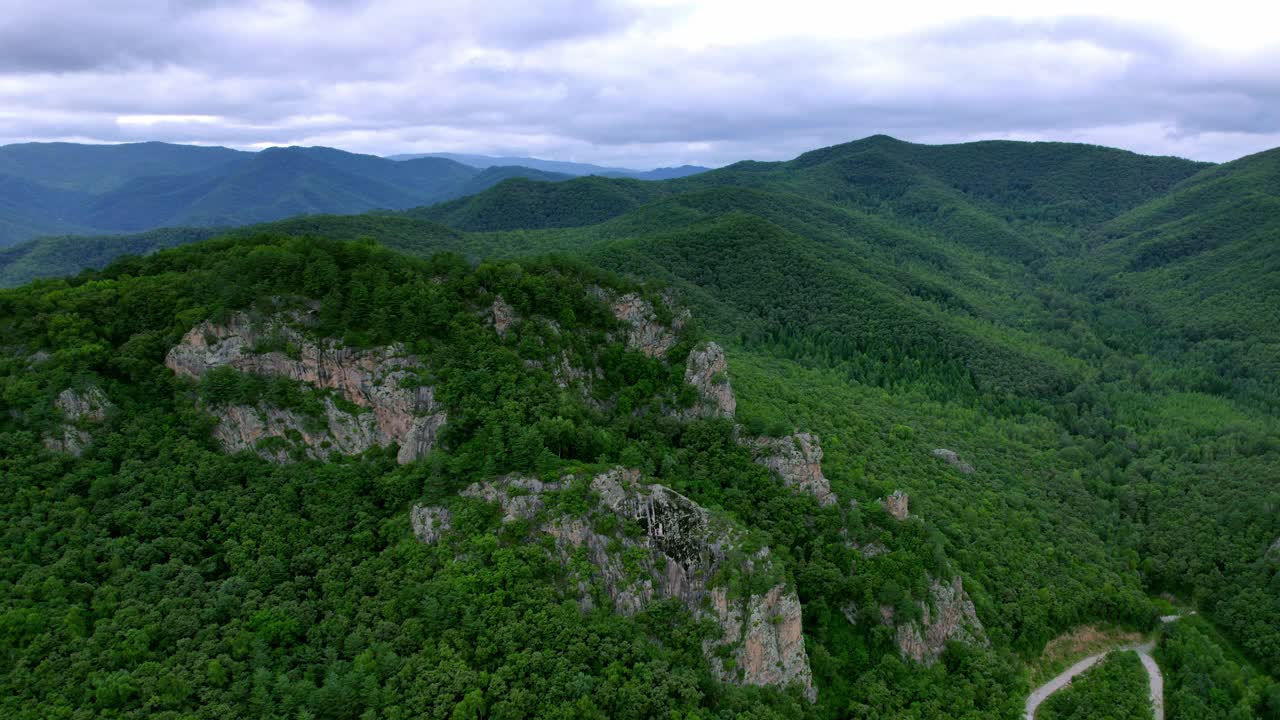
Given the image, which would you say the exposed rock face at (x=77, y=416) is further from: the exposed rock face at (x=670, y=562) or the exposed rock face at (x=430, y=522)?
the exposed rock face at (x=670, y=562)

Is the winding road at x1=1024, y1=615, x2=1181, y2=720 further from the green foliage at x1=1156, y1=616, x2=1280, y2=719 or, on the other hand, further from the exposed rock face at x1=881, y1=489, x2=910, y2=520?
the exposed rock face at x1=881, y1=489, x2=910, y2=520

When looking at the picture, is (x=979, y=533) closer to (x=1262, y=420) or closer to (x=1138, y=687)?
(x=1138, y=687)

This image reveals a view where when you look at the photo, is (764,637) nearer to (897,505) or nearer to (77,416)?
(897,505)

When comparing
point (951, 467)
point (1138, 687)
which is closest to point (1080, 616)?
point (1138, 687)

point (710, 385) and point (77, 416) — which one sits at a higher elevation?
point (77, 416)

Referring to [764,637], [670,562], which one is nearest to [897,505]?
[764,637]

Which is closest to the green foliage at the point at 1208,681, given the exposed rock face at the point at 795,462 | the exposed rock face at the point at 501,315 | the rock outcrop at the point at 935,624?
the rock outcrop at the point at 935,624
